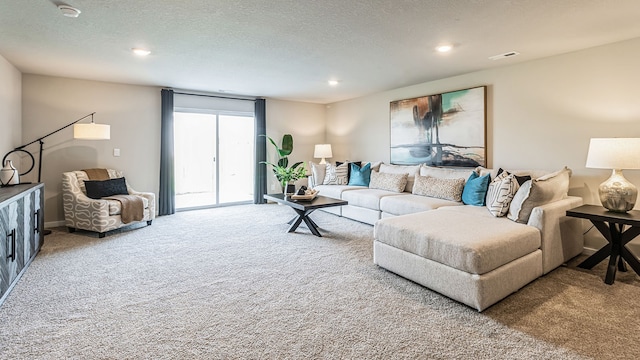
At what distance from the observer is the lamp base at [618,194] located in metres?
2.96

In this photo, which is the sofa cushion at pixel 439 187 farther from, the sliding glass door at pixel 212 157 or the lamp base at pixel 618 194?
the sliding glass door at pixel 212 157

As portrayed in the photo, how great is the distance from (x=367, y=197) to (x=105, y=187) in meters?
3.96

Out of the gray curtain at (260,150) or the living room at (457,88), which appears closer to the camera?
the living room at (457,88)

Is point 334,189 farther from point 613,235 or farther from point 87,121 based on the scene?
point 87,121

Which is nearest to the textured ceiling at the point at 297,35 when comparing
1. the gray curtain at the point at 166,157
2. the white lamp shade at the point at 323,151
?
the gray curtain at the point at 166,157

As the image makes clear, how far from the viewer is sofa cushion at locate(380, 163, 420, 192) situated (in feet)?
17.7

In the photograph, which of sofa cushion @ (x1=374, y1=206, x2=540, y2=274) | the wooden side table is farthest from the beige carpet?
sofa cushion @ (x1=374, y1=206, x2=540, y2=274)

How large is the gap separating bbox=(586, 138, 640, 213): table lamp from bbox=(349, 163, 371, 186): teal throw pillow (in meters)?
3.36

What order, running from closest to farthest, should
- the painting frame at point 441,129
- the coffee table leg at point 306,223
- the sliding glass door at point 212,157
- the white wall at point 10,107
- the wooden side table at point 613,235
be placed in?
the wooden side table at point 613,235 < the white wall at point 10,107 < the coffee table leg at point 306,223 < the painting frame at point 441,129 < the sliding glass door at point 212,157

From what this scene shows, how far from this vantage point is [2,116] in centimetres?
398

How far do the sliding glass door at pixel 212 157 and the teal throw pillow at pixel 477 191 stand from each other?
4448 millimetres

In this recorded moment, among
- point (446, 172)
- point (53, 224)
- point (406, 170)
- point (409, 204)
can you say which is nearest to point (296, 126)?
point (406, 170)

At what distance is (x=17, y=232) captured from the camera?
2.89 metres

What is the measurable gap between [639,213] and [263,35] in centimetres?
388
